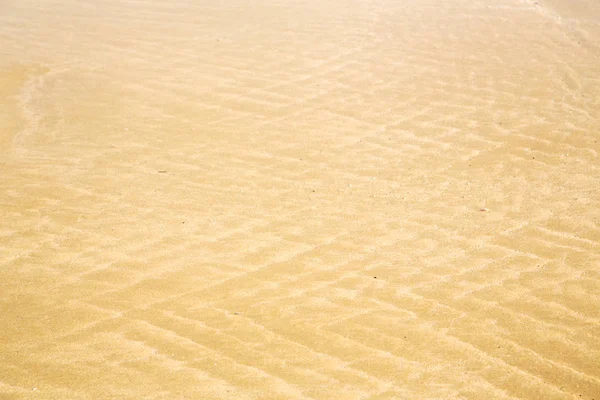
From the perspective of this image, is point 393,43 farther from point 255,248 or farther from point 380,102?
point 255,248

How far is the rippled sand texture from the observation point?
3.59 meters

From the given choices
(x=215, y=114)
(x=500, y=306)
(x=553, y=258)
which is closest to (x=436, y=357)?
(x=500, y=306)

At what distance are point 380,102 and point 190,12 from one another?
16.4 feet

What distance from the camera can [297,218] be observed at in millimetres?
5250

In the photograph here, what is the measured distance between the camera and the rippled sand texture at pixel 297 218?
11.8 ft

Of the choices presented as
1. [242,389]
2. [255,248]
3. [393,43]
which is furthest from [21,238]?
[393,43]

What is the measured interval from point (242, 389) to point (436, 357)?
1.02 m

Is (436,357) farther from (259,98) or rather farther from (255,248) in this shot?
(259,98)

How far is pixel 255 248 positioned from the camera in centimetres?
480

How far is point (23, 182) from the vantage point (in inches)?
224

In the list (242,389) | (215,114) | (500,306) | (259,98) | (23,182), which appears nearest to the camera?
(242,389)

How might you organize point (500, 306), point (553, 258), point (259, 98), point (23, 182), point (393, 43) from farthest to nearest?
point (393, 43) → point (259, 98) → point (23, 182) → point (553, 258) → point (500, 306)

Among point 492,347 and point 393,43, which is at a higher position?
point 393,43

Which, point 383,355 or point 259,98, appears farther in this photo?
point 259,98
